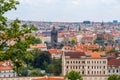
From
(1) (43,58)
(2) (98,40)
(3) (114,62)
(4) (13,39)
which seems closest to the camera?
(4) (13,39)

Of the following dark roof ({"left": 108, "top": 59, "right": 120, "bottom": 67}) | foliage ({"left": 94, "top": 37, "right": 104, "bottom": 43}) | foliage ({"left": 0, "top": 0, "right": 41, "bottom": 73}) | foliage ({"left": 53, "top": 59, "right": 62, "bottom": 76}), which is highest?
foliage ({"left": 0, "top": 0, "right": 41, "bottom": 73})

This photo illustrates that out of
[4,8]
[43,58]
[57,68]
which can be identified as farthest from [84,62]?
[4,8]

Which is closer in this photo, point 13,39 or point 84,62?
point 13,39

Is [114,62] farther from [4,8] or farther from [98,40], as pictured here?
[98,40]

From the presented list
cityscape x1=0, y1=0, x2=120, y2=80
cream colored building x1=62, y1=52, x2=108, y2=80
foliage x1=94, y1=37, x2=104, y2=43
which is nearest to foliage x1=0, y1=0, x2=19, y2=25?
cityscape x1=0, y1=0, x2=120, y2=80

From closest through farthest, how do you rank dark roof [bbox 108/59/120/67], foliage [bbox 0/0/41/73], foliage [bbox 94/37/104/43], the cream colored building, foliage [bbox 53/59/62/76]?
foliage [bbox 0/0/41/73] → the cream colored building → dark roof [bbox 108/59/120/67] → foliage [bbox 53/59/62/76] → foliage [bbox 94/37/104/43]

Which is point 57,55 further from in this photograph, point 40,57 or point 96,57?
point 96,57

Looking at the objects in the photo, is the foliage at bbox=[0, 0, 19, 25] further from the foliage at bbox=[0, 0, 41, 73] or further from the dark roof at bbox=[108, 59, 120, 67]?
the dark roof at bbox=[108, 59, 120, 67]

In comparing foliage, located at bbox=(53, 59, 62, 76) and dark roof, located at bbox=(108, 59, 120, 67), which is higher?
dark roof, located at bbox=(108, 59, 120, 67)

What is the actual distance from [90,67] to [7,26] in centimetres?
4928

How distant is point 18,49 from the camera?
28.4ft

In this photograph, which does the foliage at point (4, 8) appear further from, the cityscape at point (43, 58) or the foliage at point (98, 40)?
the foliage at point (98, 40)

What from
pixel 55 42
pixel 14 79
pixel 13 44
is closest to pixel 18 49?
pixel 13 44

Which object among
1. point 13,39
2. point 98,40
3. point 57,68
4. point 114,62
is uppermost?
point 13,39
